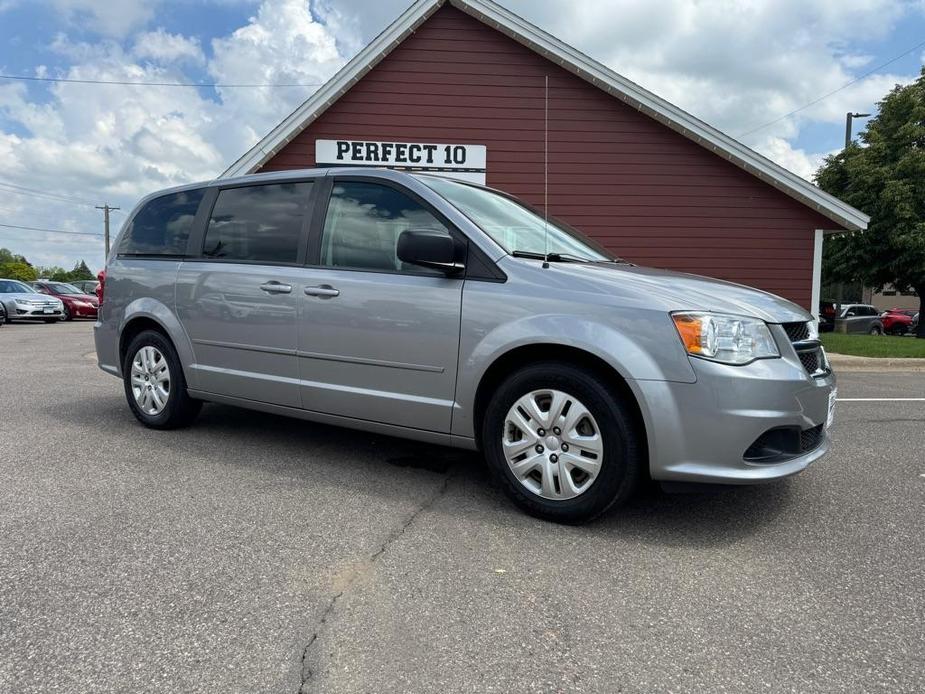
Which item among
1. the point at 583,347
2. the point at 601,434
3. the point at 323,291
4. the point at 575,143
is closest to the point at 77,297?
the point at 575,143

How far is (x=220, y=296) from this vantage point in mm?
4594

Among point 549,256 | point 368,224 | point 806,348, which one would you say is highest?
point 368,224

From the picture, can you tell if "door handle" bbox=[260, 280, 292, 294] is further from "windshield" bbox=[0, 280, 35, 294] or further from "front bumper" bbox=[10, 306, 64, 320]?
"windshield" bbox=[0, 280, 35, 294]

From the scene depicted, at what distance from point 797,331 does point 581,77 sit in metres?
9.61

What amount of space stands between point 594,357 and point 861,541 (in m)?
1.48

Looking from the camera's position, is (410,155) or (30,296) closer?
(410,155)

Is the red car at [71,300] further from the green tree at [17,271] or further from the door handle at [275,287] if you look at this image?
the green tree at [17,271]

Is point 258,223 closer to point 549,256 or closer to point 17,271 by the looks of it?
point 549,256

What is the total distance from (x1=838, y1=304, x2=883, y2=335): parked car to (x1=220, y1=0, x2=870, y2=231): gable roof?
62.6 ft

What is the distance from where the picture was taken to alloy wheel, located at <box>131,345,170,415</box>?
506 cm

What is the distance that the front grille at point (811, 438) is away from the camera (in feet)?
10.5

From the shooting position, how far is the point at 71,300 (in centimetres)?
2341

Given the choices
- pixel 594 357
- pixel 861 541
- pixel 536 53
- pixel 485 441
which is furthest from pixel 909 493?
pixel 536 53

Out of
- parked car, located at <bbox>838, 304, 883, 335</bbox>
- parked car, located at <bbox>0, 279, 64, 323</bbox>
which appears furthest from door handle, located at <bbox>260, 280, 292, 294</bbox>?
parked car, located at <bbox>838, 304, 883, 335</bbox>
